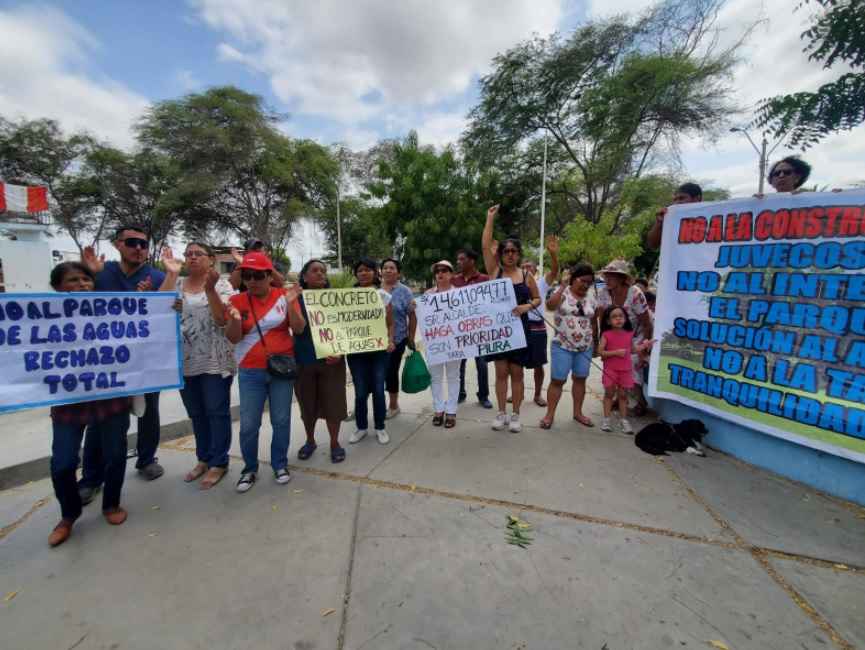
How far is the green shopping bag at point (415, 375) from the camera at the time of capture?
4.27m

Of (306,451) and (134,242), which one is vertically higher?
(134,242)

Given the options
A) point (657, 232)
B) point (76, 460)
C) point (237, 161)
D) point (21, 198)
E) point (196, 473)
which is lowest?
point (196, 473)

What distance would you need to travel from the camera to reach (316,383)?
11.6 feet

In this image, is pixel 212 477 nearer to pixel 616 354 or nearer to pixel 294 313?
pixel 294 313

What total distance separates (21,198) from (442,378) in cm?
2468

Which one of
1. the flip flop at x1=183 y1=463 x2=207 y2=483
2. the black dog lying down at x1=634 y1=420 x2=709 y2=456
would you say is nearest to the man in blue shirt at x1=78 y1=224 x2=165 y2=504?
the flip flop at x1=183 y1=463 x2=207 y2=483

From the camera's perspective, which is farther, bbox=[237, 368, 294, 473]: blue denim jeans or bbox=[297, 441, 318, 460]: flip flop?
bbox=[297, 441, 318, 460]: flip flop

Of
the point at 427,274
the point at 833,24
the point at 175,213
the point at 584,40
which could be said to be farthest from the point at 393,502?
the point at 175,213

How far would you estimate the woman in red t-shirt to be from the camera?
9.78 feet

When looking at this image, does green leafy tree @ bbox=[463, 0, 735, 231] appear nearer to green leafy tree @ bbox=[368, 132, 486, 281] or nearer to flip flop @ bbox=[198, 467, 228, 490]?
green leafy tree @ bbox=[368, 132, 486, 281]

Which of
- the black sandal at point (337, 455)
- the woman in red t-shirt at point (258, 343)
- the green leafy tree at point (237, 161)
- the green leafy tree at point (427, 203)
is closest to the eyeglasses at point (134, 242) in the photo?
the woman in red t-shirt at point (258, 343)

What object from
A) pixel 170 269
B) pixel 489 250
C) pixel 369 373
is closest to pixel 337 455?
pixel 369 373

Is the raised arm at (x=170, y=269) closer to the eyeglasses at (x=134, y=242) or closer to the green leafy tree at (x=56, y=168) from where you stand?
the eyeglasses at (x=134, y=242)

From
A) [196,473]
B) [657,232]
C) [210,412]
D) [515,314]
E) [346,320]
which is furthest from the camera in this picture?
[657,232]
